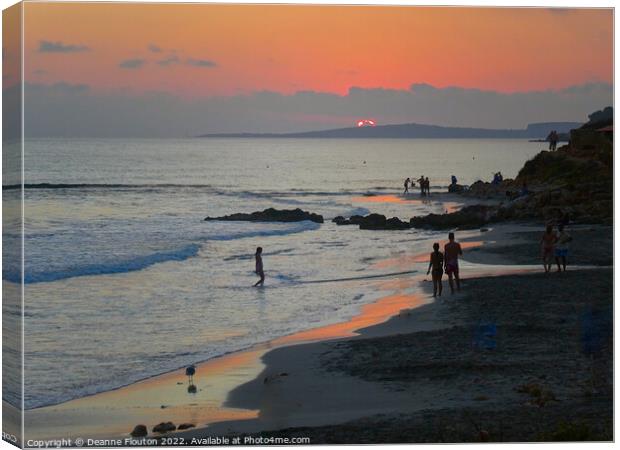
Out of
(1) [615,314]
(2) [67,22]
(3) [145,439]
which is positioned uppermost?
(2) [67,22]

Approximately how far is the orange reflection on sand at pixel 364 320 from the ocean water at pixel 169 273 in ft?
1.34

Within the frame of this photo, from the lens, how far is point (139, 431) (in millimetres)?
13164

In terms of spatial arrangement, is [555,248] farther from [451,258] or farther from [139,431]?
[139,431]

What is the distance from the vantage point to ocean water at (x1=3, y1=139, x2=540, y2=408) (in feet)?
57.9

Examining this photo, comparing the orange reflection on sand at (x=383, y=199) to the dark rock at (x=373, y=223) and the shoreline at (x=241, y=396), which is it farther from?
the shoreline at (x=241, y=396)

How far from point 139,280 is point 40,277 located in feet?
8.33

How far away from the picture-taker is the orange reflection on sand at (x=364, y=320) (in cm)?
1890

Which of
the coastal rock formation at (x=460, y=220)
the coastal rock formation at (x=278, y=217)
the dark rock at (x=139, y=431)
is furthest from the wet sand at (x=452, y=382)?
the coastal rock formation at (x=278, y=217)

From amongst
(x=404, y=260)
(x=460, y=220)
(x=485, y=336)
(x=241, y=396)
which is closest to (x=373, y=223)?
(x=460, y=220)

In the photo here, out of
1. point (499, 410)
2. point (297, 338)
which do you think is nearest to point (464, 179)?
point (297, 338)

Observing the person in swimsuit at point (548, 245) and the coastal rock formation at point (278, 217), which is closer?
the person in swimsuit at point (548, 245)

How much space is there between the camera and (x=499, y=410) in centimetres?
1327

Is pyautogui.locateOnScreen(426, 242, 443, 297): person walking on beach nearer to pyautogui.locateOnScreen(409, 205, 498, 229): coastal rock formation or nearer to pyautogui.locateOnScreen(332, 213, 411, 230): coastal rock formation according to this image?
pyautogui.locateOnScreen(409, 205, 498, 229): coastal rock formation

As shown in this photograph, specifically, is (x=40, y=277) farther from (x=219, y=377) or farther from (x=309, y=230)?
(x=309, y=230)
